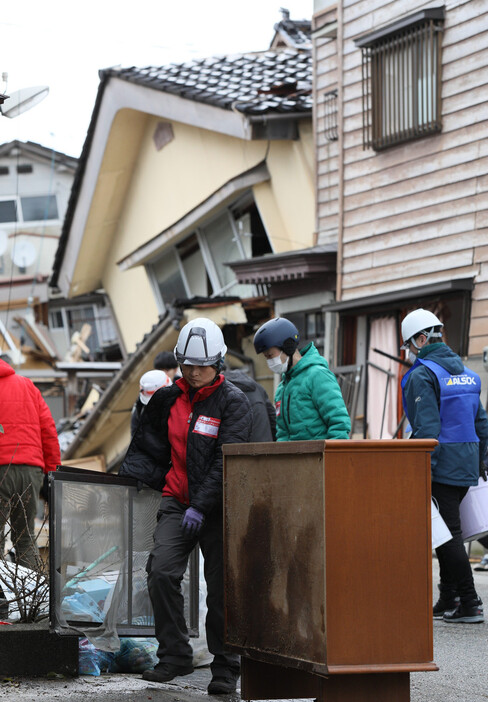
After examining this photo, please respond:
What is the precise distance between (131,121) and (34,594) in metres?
17.7

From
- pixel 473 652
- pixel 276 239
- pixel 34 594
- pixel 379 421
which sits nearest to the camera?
pixel 34 594

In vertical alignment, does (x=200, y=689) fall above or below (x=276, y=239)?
below

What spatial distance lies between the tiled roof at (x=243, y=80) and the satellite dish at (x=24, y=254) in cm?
1565

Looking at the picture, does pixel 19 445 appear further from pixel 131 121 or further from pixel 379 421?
pixel 131 121

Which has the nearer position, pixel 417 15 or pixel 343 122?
pixel 417 15

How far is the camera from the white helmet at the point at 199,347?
19.7 ft

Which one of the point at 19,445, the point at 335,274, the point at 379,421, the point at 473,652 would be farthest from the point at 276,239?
the point at 473,652

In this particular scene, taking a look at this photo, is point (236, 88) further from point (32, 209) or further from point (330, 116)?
point (32, 209)

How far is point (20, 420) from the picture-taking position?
8172mm

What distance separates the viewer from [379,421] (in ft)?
52.3

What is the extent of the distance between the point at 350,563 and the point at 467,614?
3.62 m

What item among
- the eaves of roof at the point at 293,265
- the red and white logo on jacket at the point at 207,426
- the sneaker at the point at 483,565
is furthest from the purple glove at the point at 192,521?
the eaves of roof at the point at 293,265

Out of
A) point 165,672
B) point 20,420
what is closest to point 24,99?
point 20,420

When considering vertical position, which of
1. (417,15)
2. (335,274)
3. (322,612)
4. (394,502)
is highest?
(417,15)
